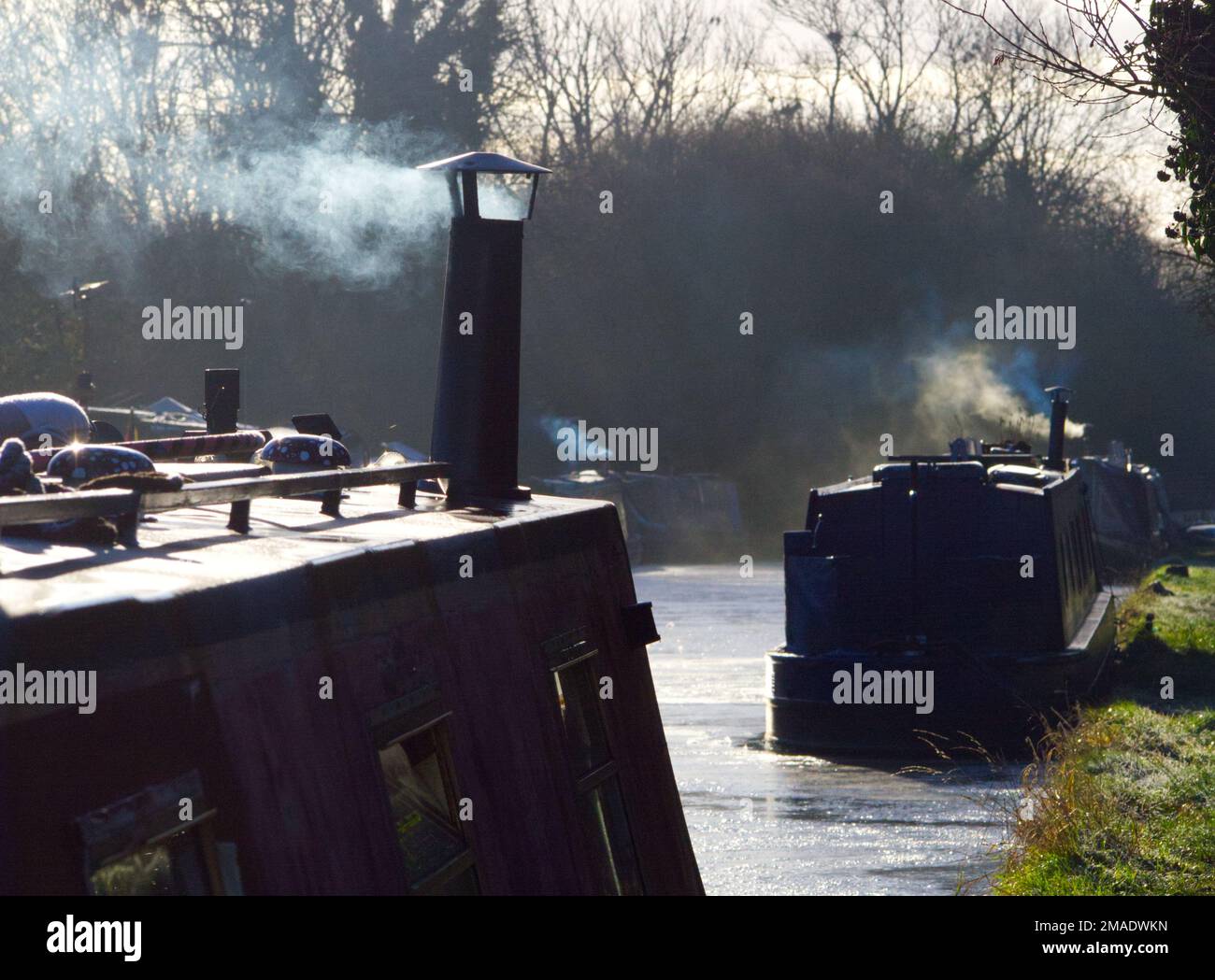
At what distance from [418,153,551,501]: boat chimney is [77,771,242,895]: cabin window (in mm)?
5254

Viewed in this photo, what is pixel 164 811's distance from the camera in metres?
3.84

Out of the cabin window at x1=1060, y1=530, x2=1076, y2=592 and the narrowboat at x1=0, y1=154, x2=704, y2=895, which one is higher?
the narrowboat at x1=0, y1=154, x2=704, y2=895

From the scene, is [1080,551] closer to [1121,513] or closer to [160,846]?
[1121,513]

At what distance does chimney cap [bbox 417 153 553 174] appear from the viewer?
33.2 ft

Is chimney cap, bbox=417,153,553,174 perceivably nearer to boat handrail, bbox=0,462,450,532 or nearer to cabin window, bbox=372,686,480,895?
boat handrail, bbox=0,462,450,532

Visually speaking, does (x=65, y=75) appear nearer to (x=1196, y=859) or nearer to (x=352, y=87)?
(x=352, y=87)

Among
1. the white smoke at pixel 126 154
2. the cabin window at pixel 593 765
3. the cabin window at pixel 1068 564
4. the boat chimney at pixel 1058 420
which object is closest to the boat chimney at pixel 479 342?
the cabin window at pixel 593 765

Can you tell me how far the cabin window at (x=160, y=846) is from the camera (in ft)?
11.8

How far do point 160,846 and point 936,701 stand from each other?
17.0 metres

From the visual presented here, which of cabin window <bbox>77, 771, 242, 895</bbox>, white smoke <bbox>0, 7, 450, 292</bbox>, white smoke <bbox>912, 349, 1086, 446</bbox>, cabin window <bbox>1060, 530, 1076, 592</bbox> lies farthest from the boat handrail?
white smoke <bbox>912, 349, 1086, 446</bbox>

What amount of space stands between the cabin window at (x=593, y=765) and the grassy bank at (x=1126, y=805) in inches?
164

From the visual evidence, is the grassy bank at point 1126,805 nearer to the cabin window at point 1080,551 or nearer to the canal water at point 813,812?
the canal water at point 813,812

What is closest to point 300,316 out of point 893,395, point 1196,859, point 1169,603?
point 893,395

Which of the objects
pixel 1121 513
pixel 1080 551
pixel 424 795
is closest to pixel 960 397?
pixel 1121 513
